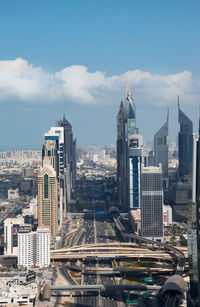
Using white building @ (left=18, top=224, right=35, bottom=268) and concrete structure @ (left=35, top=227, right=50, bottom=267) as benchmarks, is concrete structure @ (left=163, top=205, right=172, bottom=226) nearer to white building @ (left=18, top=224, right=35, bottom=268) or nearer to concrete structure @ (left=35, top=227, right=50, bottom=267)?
concrete structure @ (left=35, top=227, right=50, bottom=267)

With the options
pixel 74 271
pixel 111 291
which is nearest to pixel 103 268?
pixel 74 271

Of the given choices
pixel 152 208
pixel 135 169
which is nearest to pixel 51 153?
pixel 135 169

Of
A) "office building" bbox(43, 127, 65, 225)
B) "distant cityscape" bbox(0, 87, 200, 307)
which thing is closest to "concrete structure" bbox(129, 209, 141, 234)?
"distant cityscape" bbox(0, 87, 200, 307)

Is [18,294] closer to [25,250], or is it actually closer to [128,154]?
[25,250]

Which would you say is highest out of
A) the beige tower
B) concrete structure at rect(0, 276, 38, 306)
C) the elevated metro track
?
the beige tower

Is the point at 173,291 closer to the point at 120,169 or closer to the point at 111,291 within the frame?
the point at 111,291

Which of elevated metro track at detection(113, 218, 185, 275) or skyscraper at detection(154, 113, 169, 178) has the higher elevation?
skyscraper at detection(154, 113, 169, 178)
